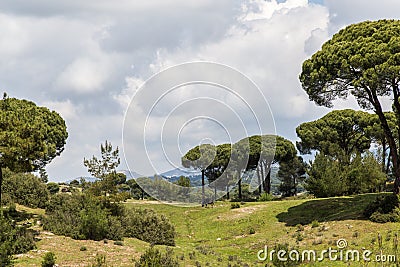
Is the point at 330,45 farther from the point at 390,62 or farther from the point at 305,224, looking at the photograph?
the point at 305,224

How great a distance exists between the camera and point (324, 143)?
53812mm

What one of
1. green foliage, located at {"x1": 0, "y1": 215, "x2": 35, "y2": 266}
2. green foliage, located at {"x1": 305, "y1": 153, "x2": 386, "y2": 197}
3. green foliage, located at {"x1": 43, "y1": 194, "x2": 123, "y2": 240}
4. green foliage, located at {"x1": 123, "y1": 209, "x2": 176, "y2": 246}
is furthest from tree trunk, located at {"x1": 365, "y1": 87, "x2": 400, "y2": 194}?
green foliage, located at {"x1": 0, "y1": 215, "x2": 35, "y2": 266}

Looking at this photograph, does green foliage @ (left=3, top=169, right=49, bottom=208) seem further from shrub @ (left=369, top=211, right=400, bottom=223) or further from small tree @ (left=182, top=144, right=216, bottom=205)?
shrub @ (left=369, top=211, right=400, bottom=223)

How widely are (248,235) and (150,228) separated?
8.26 meters

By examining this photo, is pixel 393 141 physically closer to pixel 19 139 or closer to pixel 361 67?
pixel 361 67

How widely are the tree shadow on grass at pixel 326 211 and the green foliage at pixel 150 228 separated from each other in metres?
9.95

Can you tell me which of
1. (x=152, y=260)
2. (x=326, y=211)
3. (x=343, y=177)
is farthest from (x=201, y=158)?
(x=152, y=260)

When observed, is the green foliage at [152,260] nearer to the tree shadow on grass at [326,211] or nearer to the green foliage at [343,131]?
the tree shadow on grass at [326,211]

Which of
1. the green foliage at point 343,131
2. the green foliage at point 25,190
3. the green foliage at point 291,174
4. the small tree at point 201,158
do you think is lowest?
the green foliage at point 25,190

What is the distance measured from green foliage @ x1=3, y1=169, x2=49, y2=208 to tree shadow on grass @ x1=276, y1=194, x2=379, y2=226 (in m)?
20.3

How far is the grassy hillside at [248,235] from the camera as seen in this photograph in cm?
1744

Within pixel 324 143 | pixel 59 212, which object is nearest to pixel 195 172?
pixel 324 143

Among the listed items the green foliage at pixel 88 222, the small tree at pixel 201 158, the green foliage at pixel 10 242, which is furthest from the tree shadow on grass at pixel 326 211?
the small tree at pixel 201 158

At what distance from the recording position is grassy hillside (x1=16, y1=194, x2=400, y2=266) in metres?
17.4
